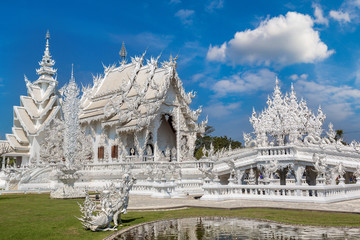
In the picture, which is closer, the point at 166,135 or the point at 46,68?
the point at 166,135

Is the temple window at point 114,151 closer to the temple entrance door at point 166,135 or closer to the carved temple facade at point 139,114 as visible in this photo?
the carved temple facade at point 139,114

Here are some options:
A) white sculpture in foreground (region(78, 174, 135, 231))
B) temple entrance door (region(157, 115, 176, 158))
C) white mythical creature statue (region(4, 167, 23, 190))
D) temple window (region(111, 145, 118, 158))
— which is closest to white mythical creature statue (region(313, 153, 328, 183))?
white sculpture in foreground (region(78, 174, 135, 231))

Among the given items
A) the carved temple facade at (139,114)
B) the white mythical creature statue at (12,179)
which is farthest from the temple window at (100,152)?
the white mythical creature statue at (12,179)

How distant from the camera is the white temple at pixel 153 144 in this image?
730 inches

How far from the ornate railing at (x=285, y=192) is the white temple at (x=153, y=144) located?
0.28 metres

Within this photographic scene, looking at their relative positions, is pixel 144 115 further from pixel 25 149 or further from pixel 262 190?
pixel 25 149

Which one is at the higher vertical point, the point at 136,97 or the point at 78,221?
the point at 136,97

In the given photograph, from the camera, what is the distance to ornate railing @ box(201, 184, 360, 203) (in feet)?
40.8

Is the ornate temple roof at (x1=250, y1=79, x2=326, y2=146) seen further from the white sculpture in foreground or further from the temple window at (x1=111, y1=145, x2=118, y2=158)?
the white sculpture in foreground

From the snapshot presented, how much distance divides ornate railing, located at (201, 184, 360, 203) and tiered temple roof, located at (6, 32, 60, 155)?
26.4m

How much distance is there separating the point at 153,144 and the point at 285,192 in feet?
45.7

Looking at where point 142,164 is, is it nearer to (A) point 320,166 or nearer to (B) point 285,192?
(B) point 285,192

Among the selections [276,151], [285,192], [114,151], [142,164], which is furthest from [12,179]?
[285,192]

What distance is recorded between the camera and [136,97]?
26.3 metres
